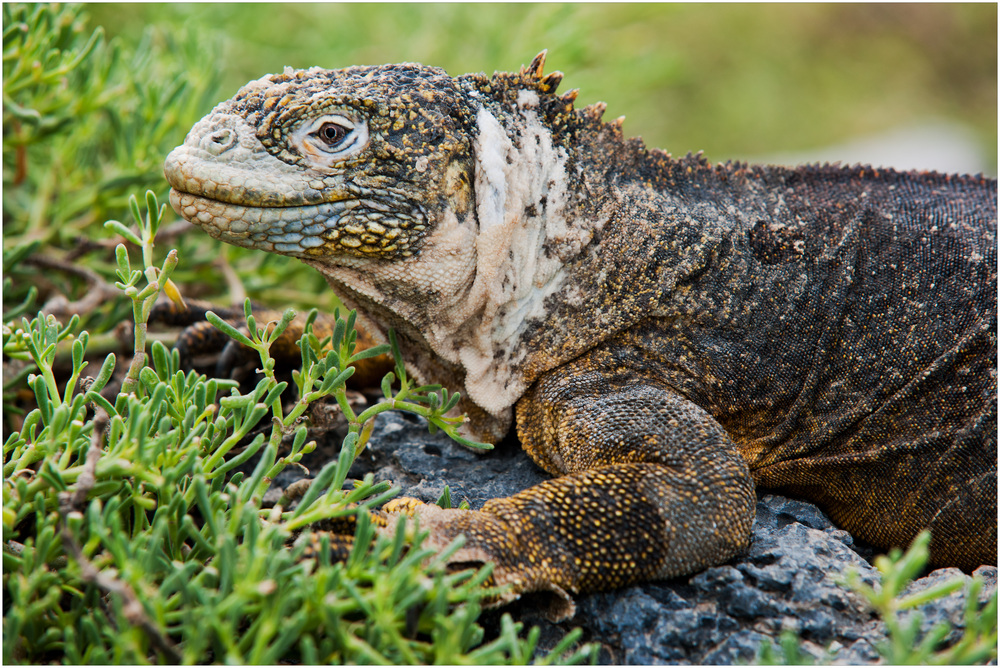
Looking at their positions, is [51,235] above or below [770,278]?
below

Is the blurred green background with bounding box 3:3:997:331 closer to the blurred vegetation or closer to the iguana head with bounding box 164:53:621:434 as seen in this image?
the blurred vegetation

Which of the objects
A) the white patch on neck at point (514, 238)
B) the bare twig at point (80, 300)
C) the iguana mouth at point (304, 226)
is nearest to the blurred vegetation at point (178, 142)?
the bare twig at point (80, 300)

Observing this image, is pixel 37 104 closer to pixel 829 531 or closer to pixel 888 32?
pixel 829 531

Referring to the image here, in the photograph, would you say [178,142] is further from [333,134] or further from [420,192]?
[420,192]

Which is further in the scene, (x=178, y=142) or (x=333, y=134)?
(x=178, y=142)

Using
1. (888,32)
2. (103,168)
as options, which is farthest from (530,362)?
(888,32)

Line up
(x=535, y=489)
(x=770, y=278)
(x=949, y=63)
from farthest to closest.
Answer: (x=949, y=63) < (x=770, y=278) < (x=535, y=489)

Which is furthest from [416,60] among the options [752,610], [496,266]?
[752,610]
